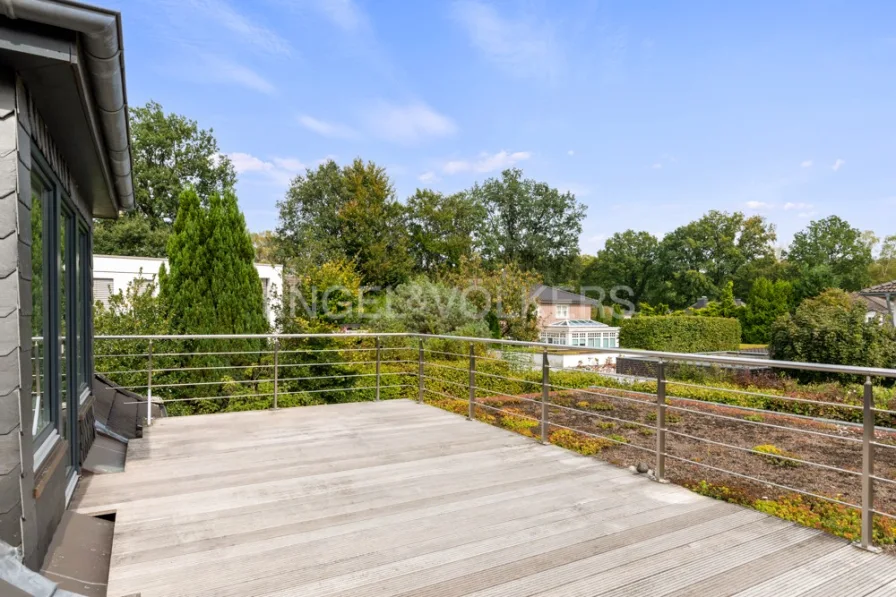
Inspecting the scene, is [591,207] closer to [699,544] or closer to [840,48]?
[840,48]

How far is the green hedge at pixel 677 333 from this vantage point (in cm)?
2583

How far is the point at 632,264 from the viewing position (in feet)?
143

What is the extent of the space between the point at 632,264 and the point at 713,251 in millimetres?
5810

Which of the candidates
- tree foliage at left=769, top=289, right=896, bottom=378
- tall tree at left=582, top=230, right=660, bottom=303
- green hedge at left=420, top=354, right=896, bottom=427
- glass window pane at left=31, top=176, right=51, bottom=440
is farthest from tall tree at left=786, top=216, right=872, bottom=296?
glass window pane at left=31, top=176, right=51, bottom=440

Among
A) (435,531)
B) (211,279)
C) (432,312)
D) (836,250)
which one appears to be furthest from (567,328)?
(836,250)

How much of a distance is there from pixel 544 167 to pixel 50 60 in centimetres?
3789

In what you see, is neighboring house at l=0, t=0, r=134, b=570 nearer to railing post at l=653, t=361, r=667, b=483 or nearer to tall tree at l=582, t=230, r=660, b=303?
railing post at l=653, t=361, r=667, b=483

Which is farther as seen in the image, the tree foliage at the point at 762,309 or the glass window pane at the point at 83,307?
the tree foliage at the point at 762,309

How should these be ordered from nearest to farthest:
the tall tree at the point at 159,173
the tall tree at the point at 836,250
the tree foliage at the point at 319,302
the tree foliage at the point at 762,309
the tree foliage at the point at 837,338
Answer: the tree foliage at the point at 319,302, the tree foliage at the point at 837,338, the tall tree at the point at 159,173, the tree foliage at the point at 762,309, the tall tree at the point at 836,250

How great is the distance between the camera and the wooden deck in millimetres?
2264

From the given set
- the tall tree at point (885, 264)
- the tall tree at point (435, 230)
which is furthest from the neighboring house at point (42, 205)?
the tall tree at point (885, 264)

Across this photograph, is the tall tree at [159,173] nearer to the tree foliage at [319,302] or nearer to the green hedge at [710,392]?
the tree foliage at [319,302]

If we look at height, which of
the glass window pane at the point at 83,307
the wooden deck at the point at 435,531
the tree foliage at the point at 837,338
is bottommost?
the wooden deck at the point at 435,531

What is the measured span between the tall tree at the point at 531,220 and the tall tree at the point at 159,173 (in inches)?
699
